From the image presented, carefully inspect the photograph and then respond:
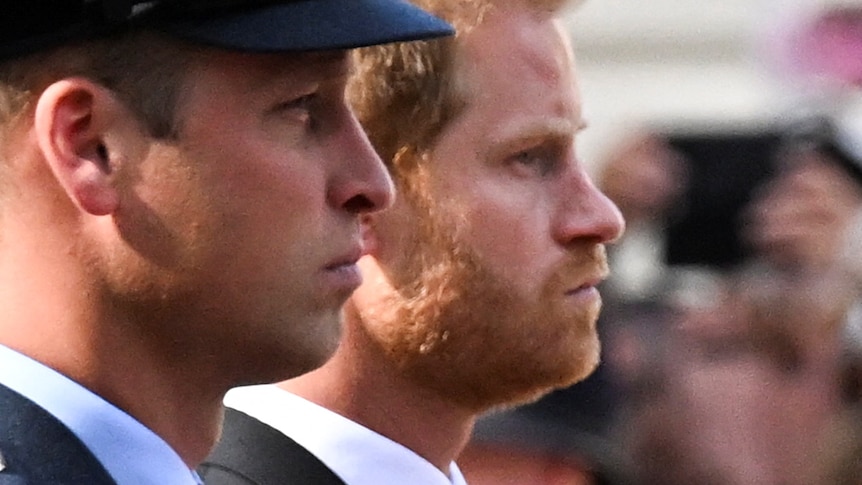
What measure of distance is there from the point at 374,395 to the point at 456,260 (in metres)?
0.16

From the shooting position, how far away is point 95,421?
4.16 feet

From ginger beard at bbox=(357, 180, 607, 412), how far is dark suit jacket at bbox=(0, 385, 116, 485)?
20.8 inches

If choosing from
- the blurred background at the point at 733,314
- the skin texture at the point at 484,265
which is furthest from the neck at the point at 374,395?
the blurred background at the point at 733,314

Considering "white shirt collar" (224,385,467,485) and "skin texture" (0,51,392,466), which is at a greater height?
"skin texture" (0,51,392,466)

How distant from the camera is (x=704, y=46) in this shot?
5.99 metres

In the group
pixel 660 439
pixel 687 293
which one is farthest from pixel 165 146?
pixel 687 293

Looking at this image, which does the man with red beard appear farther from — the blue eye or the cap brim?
the cap brim

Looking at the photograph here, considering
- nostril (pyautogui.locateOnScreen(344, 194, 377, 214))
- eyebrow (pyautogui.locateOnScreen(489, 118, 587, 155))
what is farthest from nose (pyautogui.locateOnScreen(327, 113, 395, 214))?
eyebrow (pyautogui.locateOnScreen(489, 118, 587, 155))

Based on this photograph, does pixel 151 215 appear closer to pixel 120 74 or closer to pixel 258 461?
pixel 120 74

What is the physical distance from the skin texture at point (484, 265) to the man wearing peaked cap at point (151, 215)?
39 centimetres

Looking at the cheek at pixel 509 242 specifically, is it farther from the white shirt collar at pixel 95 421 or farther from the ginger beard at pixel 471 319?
the white shirt collar at pixel 95 421

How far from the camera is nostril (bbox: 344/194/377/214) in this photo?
1.35 m

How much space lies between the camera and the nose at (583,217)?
1.72 m

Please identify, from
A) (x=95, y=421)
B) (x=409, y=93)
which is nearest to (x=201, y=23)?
(x=95, y=421)
